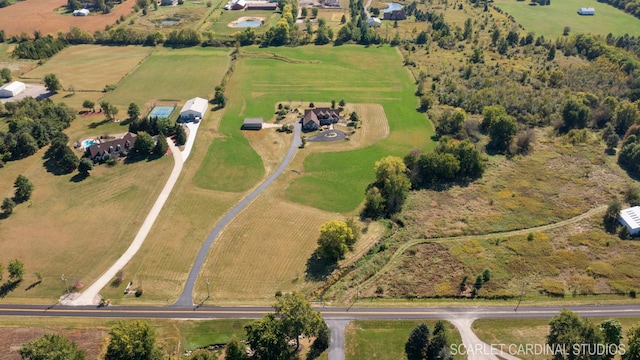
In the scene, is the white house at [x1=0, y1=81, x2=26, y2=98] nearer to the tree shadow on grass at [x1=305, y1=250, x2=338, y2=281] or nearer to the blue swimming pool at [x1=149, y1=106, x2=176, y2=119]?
the blue swimming pool at [x1=149, y1=106, x2=176, y2=119]

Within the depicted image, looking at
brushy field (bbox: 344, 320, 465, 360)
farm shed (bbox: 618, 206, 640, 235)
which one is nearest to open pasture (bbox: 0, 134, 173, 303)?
brushy field (bbox: 344, 320, 465, 360)

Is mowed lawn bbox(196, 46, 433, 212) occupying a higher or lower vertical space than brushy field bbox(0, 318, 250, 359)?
higher

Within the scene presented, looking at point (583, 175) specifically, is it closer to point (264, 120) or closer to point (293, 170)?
point (293, 170)

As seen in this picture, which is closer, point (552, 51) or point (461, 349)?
point (461, 349)

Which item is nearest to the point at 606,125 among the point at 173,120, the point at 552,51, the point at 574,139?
the point at 574,139

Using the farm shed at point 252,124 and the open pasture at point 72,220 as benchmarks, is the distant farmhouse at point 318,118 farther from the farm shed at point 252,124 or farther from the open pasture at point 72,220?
the open pasture at point 72,220

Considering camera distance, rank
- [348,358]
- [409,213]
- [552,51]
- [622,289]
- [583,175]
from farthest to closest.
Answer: [552,51]
[583,175]
[409,213]
[622,289]
[348,358]
